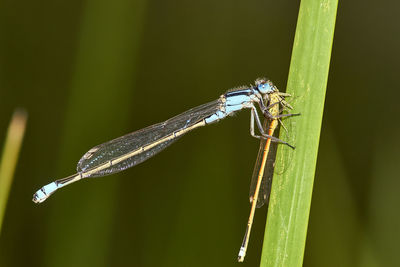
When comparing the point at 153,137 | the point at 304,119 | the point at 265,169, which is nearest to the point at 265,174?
the point at 265,169

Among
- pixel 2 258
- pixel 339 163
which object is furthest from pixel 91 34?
pixel 339 163

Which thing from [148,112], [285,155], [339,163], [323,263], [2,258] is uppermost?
[148,112]

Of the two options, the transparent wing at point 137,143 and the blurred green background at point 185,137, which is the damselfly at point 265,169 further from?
the blurred green background at point 185,137

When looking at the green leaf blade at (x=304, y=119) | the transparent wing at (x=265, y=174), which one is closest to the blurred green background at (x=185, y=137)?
the transparent wing at (x=265, y=174)

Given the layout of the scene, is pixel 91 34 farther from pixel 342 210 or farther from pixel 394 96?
pixel 394 96

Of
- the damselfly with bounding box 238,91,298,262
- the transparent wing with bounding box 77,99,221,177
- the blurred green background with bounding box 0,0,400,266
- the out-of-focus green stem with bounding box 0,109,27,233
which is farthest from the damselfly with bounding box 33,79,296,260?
the out-of-focus green stem with bounding box 0,109,27,233
